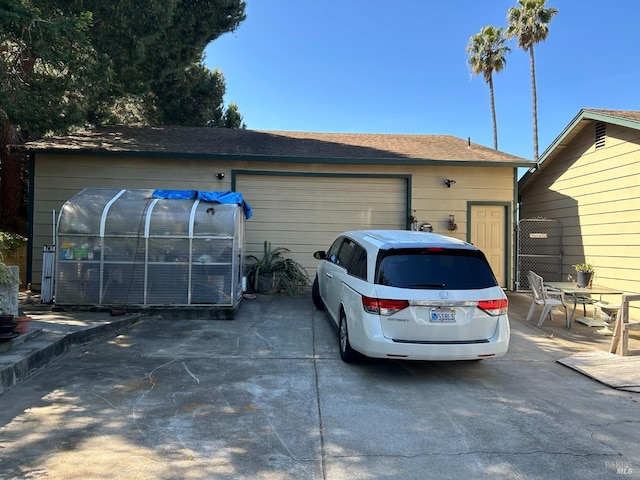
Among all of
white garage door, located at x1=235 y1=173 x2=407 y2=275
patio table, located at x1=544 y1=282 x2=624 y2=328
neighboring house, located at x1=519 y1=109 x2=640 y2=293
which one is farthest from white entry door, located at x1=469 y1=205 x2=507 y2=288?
patio table, located at x1=544 y1=282 x2=624 y2=328

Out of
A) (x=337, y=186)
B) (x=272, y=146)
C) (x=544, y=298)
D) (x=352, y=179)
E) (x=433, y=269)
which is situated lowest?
(x=544, y=298)

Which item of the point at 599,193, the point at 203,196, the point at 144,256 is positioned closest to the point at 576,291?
the point at 599,193

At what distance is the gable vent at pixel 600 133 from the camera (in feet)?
32.2

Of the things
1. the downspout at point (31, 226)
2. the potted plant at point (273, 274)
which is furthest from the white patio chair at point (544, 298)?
the downspout at point (31, 226)

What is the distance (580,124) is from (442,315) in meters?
8.59

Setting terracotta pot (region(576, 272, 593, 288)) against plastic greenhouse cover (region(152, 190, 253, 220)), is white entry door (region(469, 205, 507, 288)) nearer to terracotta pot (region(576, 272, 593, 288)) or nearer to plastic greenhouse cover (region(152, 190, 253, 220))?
terracotta pot (region(576, 272, 593, 288))

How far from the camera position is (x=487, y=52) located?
26641 mm

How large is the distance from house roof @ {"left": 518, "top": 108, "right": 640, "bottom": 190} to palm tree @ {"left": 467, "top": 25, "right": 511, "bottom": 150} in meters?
16.8

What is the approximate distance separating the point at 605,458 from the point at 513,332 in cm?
441

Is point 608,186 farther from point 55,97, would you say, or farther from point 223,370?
point 55,97

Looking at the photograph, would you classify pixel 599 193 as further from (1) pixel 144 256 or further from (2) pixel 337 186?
(1) pixel 144 256

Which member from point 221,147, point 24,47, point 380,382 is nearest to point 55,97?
point 24,47

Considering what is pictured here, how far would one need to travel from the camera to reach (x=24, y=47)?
7.25 m

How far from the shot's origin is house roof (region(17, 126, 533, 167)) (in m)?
10.7
